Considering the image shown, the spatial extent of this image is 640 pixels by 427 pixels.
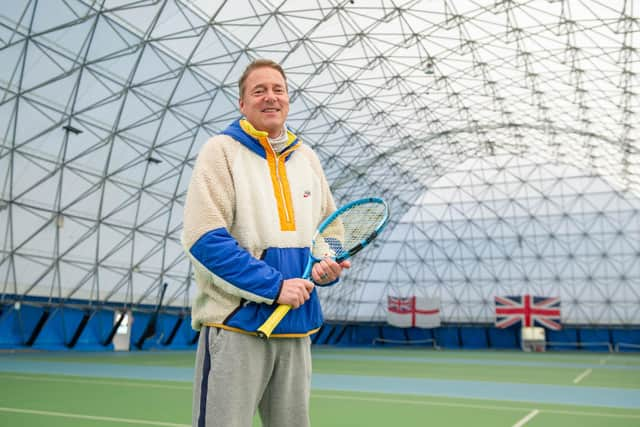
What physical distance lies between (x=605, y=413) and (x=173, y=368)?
1490cm

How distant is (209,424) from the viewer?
10.6 ft

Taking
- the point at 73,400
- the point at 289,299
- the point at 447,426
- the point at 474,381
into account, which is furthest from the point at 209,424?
the point at 474,381

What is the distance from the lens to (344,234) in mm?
4191

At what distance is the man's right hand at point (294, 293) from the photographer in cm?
321

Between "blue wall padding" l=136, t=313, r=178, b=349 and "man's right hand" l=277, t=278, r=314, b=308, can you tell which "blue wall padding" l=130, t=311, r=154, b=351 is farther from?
"man's right hand" l=277, t=278, r=314, b=308

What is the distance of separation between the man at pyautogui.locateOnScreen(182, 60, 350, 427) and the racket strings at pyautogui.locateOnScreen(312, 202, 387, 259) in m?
0.14

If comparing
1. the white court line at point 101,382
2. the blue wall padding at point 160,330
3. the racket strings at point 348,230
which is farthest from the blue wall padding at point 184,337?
the racket strings at point 348,230

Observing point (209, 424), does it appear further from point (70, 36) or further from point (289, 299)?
point (70, 36)

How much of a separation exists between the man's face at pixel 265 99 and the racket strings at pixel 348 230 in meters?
0.76

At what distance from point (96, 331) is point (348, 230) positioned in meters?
34.2

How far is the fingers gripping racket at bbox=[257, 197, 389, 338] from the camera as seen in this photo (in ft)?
10.7

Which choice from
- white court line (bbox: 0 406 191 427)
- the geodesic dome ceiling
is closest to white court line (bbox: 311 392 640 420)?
white court line (bbox: 0 406 191 427)

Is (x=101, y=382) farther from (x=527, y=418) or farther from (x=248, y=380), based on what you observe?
(x=248, y=380)

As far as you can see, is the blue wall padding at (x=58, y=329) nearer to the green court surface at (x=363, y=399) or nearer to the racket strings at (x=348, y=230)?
the green court surface at (x=363, y=399)
